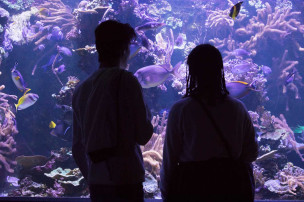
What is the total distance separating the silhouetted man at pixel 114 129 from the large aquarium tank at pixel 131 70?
2321mm

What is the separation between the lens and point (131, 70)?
Result: 6586mm

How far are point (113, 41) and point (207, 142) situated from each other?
0.85 metres

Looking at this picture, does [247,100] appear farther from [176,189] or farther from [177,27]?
[177,27]

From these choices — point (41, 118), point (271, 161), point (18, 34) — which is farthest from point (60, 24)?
point (271, 161)

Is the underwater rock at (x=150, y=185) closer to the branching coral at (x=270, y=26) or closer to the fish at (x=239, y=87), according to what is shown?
the fish at (x=239, y=87)

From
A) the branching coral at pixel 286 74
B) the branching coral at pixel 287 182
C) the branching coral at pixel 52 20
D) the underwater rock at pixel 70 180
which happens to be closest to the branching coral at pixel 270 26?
the branching coral at pixel 286 74

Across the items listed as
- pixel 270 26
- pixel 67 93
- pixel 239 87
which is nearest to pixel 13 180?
pixel 67 93

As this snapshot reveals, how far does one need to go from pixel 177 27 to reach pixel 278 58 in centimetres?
611

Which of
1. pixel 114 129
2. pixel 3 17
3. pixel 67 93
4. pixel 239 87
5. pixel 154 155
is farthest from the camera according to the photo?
pixel 3 17

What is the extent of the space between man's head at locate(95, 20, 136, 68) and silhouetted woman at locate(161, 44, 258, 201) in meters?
0.45

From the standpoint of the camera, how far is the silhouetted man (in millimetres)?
1342

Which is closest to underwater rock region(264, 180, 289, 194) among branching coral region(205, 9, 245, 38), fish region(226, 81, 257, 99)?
fish region(226, 81, 257, 99)

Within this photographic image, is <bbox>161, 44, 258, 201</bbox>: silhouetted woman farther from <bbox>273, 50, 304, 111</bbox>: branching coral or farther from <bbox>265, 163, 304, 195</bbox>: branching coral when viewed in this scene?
<bbox>273, 50, 304, 111</bbox>: branching coral

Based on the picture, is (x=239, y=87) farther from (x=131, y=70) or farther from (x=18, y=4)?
(x=18, y=4)
